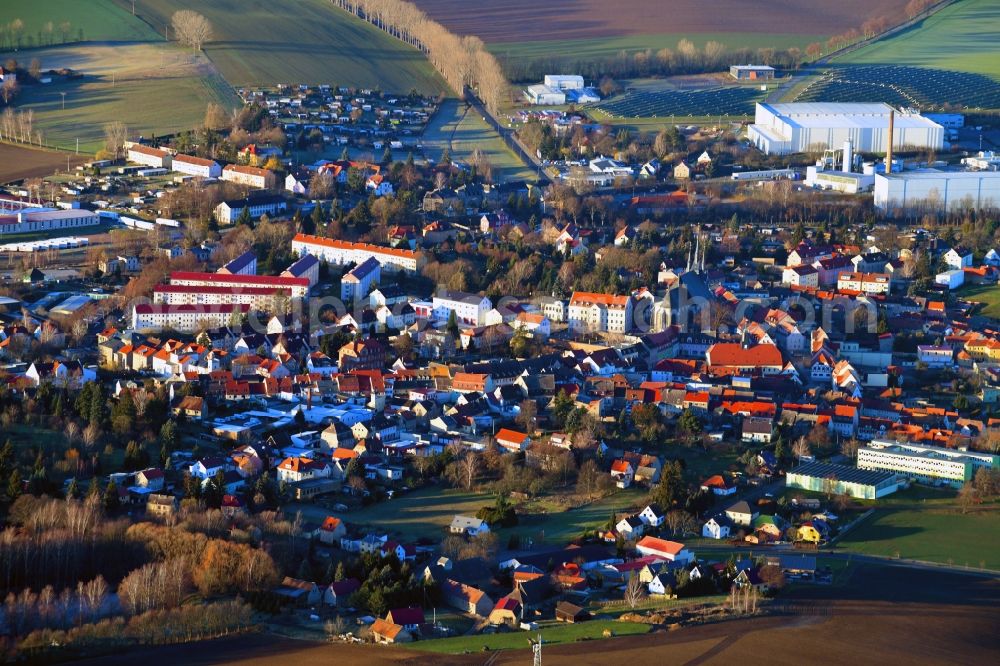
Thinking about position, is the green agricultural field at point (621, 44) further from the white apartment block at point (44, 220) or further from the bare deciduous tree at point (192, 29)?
the white apartment block at point (44, 220)

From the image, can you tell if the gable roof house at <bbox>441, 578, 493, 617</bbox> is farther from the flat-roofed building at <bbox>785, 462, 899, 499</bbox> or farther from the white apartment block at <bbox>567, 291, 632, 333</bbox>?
the white apartment block at <bbox>567, 291, 632, 333</bbox>

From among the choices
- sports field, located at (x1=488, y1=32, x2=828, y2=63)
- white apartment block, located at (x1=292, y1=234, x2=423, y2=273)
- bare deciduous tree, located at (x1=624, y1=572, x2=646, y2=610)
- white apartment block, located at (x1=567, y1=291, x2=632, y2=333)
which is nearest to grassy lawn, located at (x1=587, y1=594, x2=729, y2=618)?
bare deciduous tree, located at (x1=624, y1=572, x2=646, y2=610)

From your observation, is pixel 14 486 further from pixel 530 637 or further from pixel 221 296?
pixel 221 296

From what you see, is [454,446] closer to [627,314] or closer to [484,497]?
[484,497]

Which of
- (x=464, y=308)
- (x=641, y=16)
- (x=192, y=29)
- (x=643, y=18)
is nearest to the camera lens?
(x=464, y=308)

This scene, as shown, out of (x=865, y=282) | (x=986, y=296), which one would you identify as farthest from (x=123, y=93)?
(x=986, y=296)

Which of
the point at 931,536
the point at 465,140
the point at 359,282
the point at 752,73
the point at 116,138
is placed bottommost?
the point at 931,536

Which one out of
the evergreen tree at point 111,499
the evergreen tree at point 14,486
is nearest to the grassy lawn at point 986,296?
the evergreen tree at point 111,499
